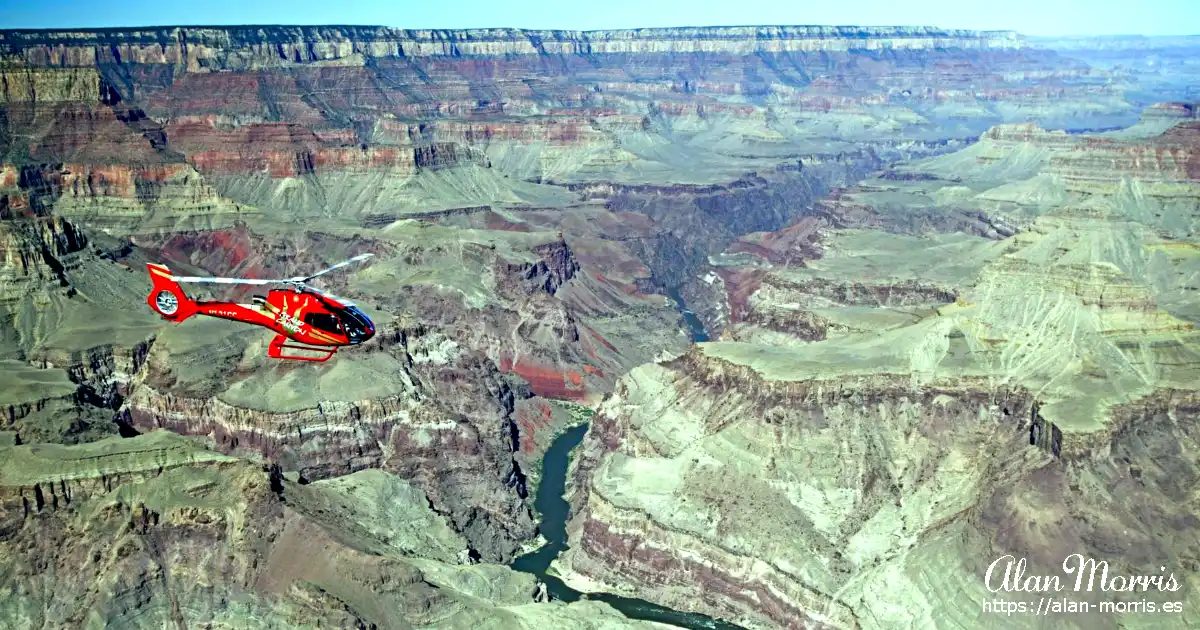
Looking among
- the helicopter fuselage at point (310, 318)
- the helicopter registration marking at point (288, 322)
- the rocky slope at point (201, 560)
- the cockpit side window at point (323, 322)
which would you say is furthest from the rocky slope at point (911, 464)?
the helicopter registration marking at point (288, 322)

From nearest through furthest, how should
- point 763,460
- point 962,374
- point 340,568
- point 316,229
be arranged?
point 340,568
point 763,460
point 962,374
point 316,229

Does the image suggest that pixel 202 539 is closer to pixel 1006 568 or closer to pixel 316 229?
pixel 1006 568

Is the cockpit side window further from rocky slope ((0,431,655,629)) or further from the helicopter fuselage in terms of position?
rocky slope ((0,431,655,629))

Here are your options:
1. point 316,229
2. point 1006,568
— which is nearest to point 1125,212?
point 316,229

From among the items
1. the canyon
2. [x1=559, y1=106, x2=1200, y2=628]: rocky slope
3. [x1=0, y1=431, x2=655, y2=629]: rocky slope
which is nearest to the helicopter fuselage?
[x1=0, y1=431, x2=655, y2=629]: rocky slope

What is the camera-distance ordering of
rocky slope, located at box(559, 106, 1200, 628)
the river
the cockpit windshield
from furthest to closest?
the river → rocky slope, located at box(559, 106, 1200, 628) → the cockpit windshield

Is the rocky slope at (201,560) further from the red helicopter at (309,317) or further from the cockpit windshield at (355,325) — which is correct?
the cockpit windshield at (355,325)
